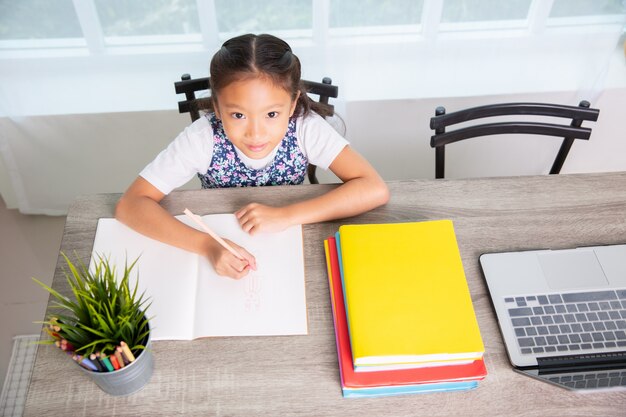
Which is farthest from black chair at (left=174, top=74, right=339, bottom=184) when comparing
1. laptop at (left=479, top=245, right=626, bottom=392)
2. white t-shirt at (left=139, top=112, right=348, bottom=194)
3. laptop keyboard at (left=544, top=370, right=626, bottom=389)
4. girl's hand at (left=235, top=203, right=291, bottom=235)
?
laptop keyboard at (left=544, top=370, right=626, bottom=389)

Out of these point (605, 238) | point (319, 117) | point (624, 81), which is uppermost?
point (624, 81)

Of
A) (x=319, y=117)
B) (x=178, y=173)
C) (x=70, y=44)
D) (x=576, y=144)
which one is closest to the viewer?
(x=178, y=173)

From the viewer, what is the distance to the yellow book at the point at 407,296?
771mm

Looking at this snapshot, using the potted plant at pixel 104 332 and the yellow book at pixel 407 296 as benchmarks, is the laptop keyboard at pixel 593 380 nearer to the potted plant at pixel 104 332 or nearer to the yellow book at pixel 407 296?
the yellow book at pixel 407 296

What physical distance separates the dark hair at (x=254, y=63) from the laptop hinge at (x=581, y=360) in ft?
2.10

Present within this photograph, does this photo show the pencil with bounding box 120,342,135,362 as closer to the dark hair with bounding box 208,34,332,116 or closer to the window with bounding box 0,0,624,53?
the dark hair with bounding box 208,34,332,116

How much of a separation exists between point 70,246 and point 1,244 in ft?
3.85

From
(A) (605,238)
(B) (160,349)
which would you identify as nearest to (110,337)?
(B) (160,349)

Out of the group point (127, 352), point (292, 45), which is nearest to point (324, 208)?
point (127, 352)

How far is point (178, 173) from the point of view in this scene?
106cm

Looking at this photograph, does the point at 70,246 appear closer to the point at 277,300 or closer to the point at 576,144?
the point at 277,300

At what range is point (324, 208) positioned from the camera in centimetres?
97

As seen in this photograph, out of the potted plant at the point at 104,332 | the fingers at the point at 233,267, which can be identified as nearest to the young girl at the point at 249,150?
the fingers at the point at 233,267

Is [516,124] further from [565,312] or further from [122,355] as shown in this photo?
[122,355]
